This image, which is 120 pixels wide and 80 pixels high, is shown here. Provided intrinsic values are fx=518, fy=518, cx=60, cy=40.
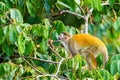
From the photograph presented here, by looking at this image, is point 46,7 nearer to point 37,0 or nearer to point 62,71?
point 37,0

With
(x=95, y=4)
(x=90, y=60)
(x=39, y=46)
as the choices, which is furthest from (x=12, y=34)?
(x=90, y=60)

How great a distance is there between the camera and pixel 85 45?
245 inches

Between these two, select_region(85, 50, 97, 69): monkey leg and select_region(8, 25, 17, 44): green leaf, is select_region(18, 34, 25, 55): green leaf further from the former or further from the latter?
select_region(85, 50, 97, 69): monkey leg

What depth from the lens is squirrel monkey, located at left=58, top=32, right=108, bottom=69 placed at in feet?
19.6

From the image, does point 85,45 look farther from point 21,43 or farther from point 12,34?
point 21,43

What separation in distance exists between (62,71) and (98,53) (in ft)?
3.93

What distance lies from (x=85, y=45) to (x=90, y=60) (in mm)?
370

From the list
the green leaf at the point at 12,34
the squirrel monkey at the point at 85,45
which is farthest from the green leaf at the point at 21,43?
the squirrel monkey at the point at 85,45

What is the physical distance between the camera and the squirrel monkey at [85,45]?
5.97 meters

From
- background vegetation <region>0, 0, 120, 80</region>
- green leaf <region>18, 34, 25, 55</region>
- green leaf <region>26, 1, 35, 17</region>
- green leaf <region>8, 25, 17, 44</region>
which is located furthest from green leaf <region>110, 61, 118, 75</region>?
green leaf <region>26, 1, 35, 17</region>

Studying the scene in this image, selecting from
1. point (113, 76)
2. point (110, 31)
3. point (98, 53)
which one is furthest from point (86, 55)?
point (110, 31)

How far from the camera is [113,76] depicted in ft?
16.2

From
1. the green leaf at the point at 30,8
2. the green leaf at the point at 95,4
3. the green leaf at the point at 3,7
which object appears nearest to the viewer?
the green leaf at the point at 3,7

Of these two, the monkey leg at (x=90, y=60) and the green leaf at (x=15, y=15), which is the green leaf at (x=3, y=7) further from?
the monkey leg at (x=90, y=60)
